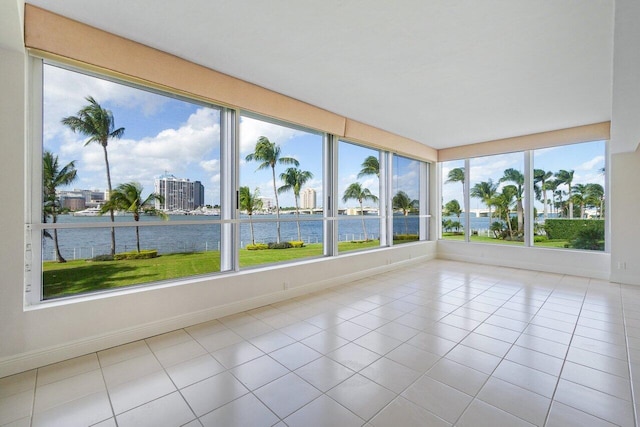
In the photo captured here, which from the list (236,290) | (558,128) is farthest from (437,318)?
(558,128)

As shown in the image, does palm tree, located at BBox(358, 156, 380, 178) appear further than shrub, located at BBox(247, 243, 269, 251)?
Yes

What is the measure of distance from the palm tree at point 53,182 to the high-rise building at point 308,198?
284 cm

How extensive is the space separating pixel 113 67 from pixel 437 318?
4.31 meters

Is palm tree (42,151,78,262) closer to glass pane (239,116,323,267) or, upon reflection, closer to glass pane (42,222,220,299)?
glass pane (42,222,220,299)

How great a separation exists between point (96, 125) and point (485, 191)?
745 cm

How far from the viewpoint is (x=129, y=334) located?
2584mm

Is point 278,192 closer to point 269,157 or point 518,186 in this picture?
point 269,157

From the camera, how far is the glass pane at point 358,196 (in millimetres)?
5000

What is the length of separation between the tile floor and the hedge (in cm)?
223

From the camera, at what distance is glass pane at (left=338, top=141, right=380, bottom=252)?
500 centimetres

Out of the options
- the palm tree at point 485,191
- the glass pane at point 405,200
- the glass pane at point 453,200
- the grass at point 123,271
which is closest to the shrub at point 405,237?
the glass pane at point 405,200

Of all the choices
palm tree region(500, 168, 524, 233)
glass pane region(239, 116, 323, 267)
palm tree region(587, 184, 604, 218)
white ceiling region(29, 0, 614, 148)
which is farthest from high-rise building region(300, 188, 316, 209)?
palm tree region(587, 184, 604, 218)

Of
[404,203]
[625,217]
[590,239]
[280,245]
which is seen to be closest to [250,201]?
[280,245]

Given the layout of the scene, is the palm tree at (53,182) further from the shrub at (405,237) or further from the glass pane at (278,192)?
the shrub at (405,237)
